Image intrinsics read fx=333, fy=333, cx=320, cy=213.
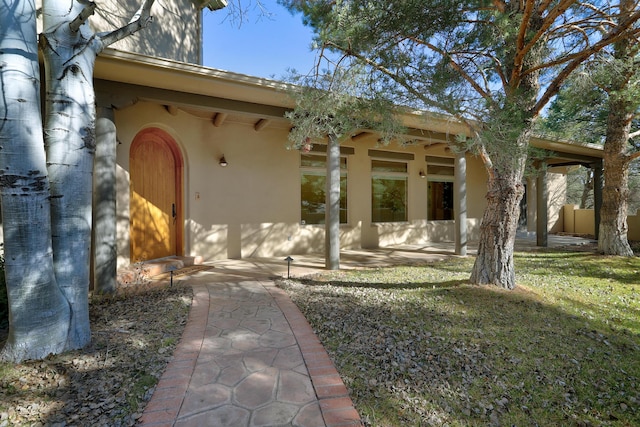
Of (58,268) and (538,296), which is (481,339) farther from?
(58,268)

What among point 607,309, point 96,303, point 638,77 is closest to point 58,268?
point 96,303

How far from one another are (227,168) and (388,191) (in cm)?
475

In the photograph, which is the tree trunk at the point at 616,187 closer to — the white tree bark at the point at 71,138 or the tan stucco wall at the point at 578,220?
the tan stucco wall at the point at 578,220

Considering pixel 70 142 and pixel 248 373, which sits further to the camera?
pixel 70 142

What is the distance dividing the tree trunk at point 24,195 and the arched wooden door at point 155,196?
313 centimetres

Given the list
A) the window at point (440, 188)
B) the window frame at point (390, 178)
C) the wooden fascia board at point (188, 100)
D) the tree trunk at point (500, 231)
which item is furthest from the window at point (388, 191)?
the tree trunk at point (500, 231)

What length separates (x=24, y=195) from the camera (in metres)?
2.57

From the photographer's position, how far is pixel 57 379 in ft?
7.97

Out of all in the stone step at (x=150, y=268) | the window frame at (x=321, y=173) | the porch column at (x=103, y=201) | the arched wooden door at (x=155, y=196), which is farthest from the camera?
the window frame at (x=321, y=173)

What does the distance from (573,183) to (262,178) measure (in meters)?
26.3

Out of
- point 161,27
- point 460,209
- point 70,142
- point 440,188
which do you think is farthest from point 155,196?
point 440,188

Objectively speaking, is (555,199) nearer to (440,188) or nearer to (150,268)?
(440,188)

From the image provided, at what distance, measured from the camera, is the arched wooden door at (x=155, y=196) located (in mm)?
5758

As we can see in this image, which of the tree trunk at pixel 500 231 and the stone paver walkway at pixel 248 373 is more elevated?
the tree trunk at pixel 500 231
